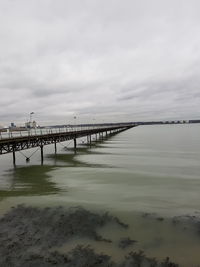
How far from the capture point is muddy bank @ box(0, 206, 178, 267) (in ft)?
28.6

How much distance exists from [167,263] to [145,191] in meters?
9.21

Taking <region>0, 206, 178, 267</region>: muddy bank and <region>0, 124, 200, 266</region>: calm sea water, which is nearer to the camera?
<region>0, 206, 178, 267</region>: muddy bank

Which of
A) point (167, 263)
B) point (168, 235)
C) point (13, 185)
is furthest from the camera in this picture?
point (13, 185)

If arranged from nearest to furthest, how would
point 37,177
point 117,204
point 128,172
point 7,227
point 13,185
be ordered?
point 7,227 → point 117,204 → point 13,185 → point 37,177 → point 128,172

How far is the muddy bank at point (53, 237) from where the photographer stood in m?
8.73

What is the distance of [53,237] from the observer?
10430 millimetres

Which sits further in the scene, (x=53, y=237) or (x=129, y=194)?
(x=129, y=194)

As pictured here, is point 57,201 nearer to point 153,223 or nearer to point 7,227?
point 7,227

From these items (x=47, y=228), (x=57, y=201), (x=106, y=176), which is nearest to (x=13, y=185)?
(x=57, y=201)

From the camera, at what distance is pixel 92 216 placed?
12.4m

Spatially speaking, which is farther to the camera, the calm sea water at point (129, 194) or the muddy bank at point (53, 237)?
the calm sea water at point (129, 194)

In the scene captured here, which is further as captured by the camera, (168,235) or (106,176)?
(106,176)

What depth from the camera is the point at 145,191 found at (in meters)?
17.7

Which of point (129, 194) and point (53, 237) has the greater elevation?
point (53, 237)
